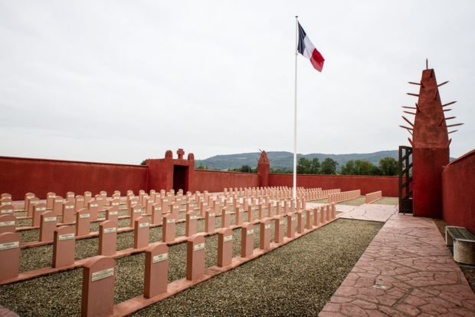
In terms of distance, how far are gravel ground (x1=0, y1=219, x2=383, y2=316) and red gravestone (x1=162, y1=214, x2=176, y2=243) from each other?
0.43 metres

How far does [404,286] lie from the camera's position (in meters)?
4.30

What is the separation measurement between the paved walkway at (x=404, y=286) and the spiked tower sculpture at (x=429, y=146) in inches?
258

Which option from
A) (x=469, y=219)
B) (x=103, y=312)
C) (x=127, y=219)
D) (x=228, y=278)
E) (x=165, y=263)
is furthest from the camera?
(x=127, y=219)

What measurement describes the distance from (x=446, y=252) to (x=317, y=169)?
341ft

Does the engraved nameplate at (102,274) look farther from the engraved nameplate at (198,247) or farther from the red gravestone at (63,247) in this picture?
the red gravestone at (63,247)

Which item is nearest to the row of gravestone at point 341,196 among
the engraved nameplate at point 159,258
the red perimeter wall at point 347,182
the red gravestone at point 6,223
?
the red perimeter wall at point 347,182

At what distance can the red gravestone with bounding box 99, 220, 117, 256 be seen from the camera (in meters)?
5.38

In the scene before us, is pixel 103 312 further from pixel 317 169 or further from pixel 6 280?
pixel 317 169

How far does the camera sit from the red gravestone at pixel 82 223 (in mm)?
6898

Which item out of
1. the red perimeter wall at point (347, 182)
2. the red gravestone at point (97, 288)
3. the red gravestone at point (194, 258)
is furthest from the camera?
the red perimeter wall at point (347, 182)

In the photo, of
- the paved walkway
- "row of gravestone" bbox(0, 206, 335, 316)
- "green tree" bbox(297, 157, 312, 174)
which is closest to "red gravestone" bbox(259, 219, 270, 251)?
"row of gravestone" bbox(0, 206, 335, 316)

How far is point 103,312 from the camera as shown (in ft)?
10.2

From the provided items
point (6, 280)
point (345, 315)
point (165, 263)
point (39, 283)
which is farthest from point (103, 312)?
point (345, 315)

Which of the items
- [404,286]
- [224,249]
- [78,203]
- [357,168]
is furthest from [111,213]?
[357,168]
